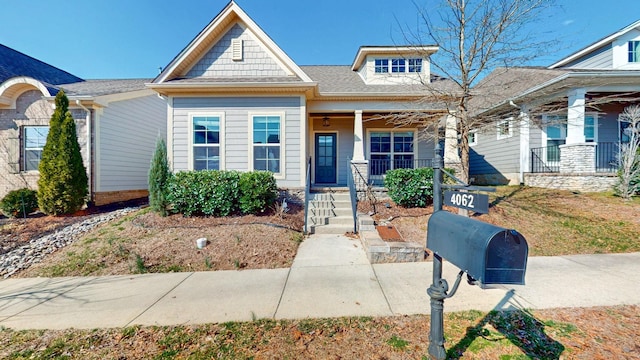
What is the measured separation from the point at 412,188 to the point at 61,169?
34.6 ft

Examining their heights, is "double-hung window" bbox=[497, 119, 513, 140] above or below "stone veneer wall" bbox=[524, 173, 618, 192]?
above

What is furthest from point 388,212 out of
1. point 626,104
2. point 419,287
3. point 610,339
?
point 626,104

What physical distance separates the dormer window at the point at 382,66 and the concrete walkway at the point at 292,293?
28.3 ft

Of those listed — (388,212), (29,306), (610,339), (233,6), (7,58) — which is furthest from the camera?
(7,58)

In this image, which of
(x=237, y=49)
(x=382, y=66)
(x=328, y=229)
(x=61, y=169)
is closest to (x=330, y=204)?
(x=328, y=229)

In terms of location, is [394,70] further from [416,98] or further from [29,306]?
[29,306]

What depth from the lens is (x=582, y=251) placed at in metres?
4.98

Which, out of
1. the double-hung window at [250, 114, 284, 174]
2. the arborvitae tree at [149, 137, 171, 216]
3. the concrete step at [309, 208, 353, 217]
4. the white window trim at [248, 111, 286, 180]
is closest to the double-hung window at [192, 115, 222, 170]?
the white window trim at [248, 111, 286, 180]

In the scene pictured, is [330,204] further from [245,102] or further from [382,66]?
[382,66]

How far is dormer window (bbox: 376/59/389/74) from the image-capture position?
10.6 m

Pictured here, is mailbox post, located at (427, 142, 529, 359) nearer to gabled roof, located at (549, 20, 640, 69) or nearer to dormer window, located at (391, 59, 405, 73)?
dormer window, located at (391, 59, 405, 73)

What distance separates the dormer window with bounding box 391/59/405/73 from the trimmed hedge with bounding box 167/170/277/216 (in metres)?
7.64

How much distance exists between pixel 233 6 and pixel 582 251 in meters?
11.3

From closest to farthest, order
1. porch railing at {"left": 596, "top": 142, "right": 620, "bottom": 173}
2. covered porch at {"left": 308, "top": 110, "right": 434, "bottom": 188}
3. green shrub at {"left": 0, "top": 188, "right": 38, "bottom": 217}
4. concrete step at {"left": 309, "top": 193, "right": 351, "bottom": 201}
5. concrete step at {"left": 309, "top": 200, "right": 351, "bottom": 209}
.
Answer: concrete step at {"left": 309, "top": 200, "right": 351, "bottom": 209} < green shrub at {"left": 0, "top": 188, "right": 38, "bottom": 217} < concrete step at {"left": 309, "top": 193, "right": 351, "bottom": 201} < porch railing at {"left": 596, "top": 142, "right": 620, "bottom": 173} < covered porch at {"left": 308, "top": 110, "right": 434, "bottom": 188}
